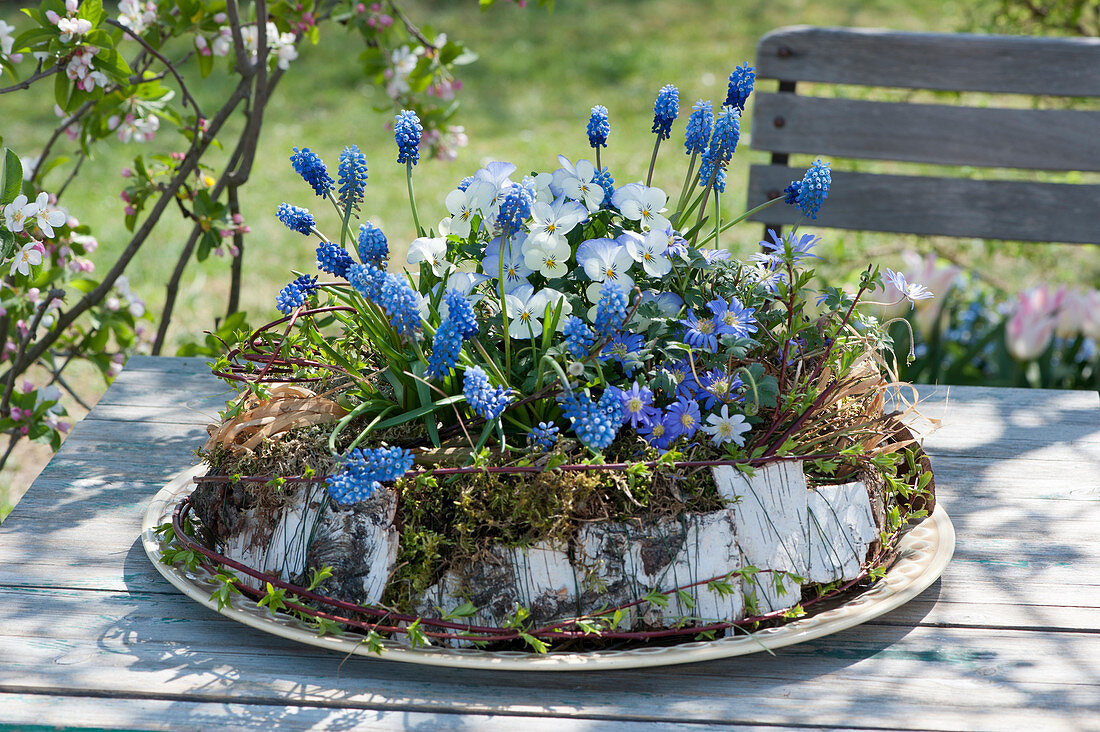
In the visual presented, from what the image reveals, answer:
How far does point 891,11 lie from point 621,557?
9491 millimetres

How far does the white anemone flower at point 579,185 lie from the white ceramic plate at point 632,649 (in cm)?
63

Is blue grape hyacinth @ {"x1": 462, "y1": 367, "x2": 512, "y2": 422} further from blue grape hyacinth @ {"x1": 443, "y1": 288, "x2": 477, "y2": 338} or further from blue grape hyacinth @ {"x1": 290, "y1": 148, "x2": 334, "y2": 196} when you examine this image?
blue grape hyacinth @ {"x1": 290, "y1": 148, "x2": 334, "y2": 196}

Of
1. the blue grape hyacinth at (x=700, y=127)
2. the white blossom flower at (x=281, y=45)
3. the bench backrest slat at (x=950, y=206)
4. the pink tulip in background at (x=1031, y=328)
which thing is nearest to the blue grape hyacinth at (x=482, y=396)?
the blue grape hyacinth at (x=700, y=127)

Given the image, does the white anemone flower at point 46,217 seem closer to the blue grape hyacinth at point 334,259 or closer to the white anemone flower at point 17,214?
the white anemone flower at point 17,214

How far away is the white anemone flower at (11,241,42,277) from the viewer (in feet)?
5.19

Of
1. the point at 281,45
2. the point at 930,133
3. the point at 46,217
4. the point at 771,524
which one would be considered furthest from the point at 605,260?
the point at 930,133

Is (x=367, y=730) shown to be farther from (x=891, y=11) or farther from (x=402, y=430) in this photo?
(x=891, y=11)

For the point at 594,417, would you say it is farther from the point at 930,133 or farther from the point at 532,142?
the point at 532,142

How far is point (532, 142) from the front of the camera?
6.99 meters

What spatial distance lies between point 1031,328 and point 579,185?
2.26 m

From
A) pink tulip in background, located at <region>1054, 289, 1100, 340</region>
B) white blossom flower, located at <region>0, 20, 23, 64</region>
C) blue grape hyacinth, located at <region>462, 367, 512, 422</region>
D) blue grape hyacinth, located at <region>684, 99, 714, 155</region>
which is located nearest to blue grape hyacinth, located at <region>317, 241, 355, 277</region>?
blue grape hyacinth, located at <region>462, 367, 512, 422</region>

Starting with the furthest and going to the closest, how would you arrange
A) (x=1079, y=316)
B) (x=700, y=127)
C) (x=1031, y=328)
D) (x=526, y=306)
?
(x=1079, y=316)
(x=1031, y=328)
(x=700, y=127)
(x=526, y=306)

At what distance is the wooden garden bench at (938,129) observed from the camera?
3301mm

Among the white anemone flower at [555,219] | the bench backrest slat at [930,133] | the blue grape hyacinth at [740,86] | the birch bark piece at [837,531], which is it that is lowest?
the birch bark piece at [837,531]
